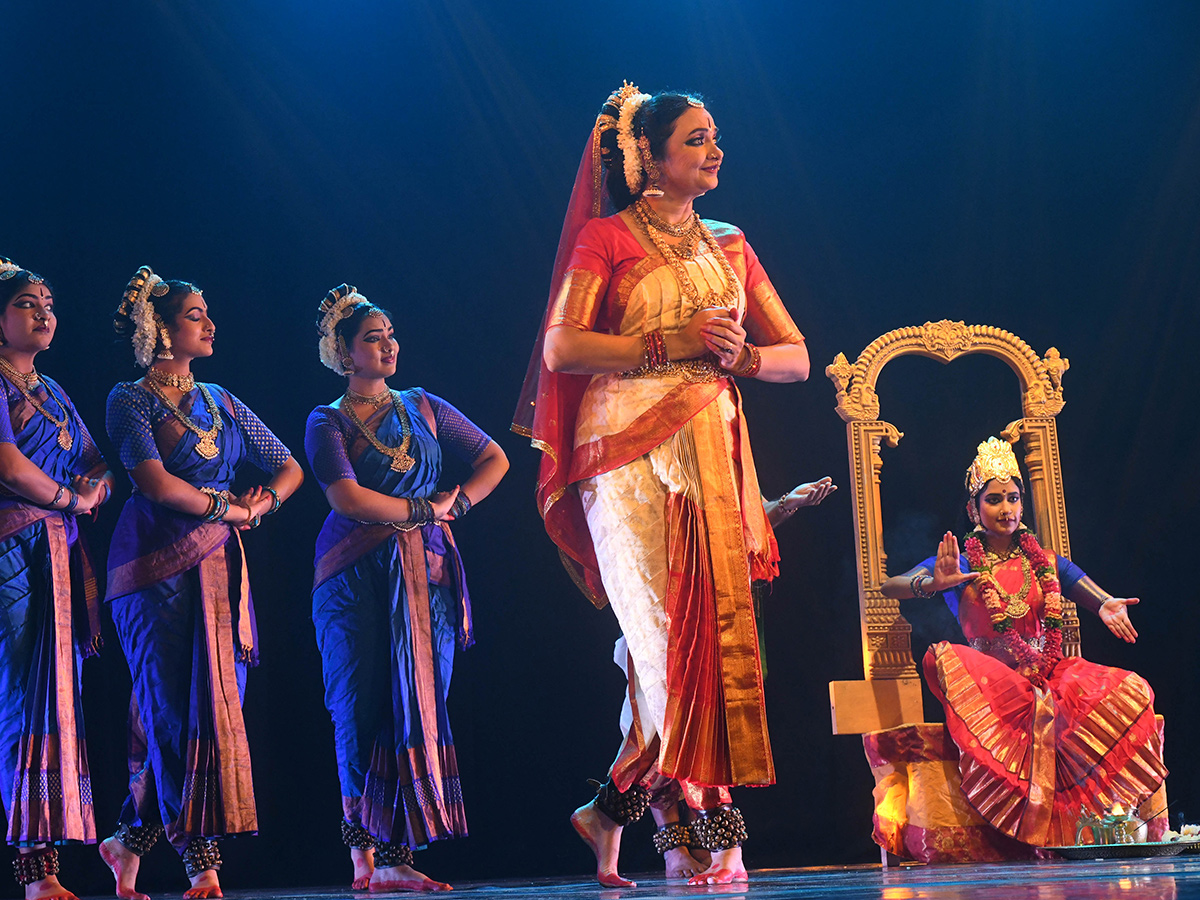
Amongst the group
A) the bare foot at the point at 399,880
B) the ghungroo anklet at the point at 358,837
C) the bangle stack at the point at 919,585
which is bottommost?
the bare foot at the point at 399,880

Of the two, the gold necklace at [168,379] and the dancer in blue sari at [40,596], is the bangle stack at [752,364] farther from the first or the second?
the dancer in blue sari at [40,596]

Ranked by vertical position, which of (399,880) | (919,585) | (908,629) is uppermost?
(919,585)

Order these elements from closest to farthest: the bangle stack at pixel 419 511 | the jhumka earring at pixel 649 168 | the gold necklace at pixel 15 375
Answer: the jhumka earring at pixel 649 168, the gold necklace at pixel 15 375, the bangle stack at pixel 419 511

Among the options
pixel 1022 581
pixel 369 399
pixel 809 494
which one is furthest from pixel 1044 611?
pixel 369 399

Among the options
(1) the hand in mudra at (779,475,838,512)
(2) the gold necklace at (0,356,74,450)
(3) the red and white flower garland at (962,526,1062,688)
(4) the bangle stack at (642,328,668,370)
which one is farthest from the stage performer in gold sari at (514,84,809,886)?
(3) the red and white flower garland at (962,526,1062,688)

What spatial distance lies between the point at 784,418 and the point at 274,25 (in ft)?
7.56

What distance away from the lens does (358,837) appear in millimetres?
2963

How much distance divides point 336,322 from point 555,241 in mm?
1297

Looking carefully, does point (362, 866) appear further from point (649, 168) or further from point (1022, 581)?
point (1022, 581)

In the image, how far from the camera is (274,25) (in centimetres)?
434

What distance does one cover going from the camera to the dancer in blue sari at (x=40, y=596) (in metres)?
2.61

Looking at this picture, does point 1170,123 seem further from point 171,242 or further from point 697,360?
point 171,242

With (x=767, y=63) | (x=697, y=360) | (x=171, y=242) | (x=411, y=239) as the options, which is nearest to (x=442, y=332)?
(x=411, y=239)

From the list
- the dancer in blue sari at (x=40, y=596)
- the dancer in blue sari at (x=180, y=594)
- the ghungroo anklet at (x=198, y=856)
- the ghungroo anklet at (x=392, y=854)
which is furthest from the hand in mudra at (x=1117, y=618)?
the dancer in blue sari at (x=40, y=596)
